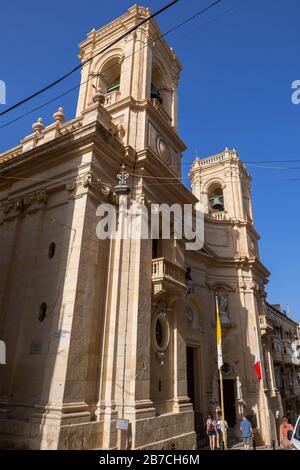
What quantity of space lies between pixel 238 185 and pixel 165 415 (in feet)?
68.4

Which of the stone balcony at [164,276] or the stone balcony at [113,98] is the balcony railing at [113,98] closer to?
the stone balcony at [113,98]

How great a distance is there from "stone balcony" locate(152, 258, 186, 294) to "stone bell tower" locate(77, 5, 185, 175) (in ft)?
17.2

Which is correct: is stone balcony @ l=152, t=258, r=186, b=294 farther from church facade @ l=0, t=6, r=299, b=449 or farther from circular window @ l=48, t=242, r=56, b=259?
circular window @ l=48, t=242, r=56, b=259

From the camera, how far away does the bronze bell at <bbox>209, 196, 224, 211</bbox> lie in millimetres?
29156

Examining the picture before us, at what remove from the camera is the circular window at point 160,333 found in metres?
12.8

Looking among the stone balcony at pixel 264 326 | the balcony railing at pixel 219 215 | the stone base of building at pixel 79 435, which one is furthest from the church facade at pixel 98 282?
the balcony railing at pixel 219 215

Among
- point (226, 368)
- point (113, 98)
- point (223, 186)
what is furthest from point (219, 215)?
point (113, 98)

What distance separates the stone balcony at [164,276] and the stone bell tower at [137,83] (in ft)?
→ 17.2

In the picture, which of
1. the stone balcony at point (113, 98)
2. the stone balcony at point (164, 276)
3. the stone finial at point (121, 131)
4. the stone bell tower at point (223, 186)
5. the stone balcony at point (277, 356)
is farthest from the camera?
the stone balcony at point (277, 356)

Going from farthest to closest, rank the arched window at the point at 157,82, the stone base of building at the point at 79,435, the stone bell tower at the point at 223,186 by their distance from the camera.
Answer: the stone bell tower at the point at 223,186
the arched window at the point at 157,82
the stone base of building at the point at 79,435

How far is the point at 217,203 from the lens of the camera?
95.6 feet
